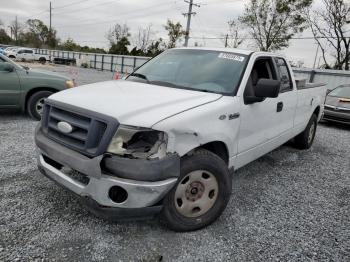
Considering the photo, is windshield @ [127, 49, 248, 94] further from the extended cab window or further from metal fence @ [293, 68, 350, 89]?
metal fence @ [293, 68, 350, 89]

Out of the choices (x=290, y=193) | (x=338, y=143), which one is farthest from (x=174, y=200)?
(x=338, y=143)

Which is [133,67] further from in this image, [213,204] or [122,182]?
[122,182]

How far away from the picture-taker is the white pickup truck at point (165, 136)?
93.5 inches

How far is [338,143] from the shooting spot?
23.2ft

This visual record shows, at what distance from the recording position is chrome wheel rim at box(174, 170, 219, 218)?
2.71 metres

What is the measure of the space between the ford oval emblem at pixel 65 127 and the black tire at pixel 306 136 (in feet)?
15.1

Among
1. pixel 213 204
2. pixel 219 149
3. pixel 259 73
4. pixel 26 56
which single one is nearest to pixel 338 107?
pixel 259 73

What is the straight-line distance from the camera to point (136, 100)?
2.74 meters

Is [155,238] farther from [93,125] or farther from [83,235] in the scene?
[93,125]

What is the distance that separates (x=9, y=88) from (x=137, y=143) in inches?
199

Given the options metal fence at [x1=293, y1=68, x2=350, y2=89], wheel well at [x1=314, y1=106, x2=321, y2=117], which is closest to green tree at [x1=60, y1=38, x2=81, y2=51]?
metal fence at [x1=293, y1=68, x2=350, y2=89]

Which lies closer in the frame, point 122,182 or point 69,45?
point 122,182

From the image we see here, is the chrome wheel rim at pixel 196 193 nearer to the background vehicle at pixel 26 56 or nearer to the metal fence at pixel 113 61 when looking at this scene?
the metal fence at pixel 113 61

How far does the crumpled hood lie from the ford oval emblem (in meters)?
0.19
